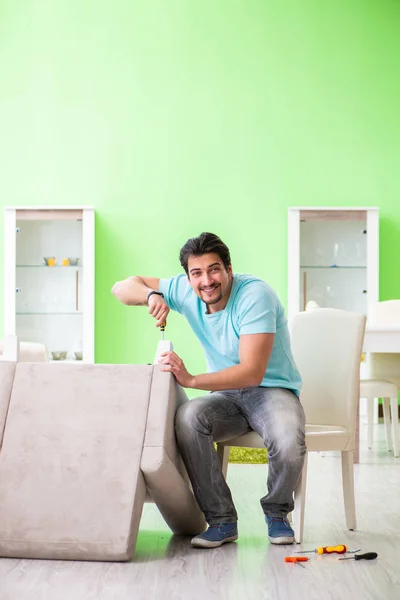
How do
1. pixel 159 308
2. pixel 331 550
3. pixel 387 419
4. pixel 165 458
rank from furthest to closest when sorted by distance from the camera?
pixel 387 419
pixel 159 308
pixel 331 550
pixel 165 458

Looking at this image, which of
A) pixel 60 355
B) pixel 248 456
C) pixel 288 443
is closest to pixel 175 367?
pixel 288 443

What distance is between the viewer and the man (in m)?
2.69

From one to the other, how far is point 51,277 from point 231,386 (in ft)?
12.8

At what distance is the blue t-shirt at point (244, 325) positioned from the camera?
110 inches

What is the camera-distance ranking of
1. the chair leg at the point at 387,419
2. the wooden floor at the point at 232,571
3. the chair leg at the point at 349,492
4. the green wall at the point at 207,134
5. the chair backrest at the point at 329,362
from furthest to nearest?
the green wall at the point at 207,134 → the chair leg at the point at 387,419 → the chair backrest at the point at 329,362 → the chair leg at the point at 349,492 → the wooden floor at the point at 232,571

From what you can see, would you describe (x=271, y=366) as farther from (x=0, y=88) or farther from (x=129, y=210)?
(x=0, y=88)

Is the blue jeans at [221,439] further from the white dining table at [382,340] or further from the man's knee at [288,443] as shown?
the white dining table at [382,340]

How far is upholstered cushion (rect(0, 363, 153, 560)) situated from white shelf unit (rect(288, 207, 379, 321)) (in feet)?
13.0

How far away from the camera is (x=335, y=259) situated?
21.1 feet

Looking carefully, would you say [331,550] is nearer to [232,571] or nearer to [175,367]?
[232,571]

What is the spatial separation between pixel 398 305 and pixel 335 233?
1076 millimetres

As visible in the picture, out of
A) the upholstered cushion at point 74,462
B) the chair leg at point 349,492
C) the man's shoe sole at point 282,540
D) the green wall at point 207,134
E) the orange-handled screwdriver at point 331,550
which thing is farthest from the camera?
the green wall at point 207,134

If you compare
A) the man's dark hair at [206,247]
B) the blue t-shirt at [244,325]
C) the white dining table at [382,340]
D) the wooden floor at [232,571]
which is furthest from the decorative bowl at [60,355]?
the man's dark hair at [206,247]

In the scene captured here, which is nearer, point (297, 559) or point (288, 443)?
point (297, 559)
